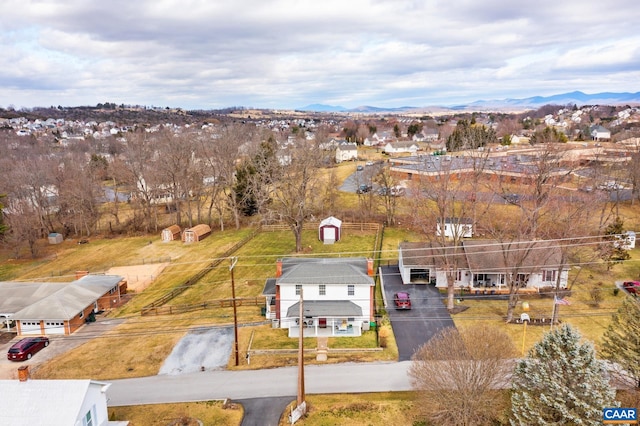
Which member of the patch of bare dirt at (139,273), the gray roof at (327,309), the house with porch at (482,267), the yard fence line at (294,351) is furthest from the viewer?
the patch of bare dirt at (139,273)

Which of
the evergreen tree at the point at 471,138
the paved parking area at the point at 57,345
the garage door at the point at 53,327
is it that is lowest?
the paved parking area at the point at 57,345

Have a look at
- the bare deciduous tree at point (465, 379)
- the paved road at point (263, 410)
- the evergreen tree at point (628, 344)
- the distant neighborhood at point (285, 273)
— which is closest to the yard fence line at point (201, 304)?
the distant neighborhood at point (285, 273)

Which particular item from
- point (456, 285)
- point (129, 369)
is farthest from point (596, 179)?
point (129, 369)

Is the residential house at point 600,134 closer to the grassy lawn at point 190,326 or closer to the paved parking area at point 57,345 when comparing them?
the grassy lawn at point 190,326

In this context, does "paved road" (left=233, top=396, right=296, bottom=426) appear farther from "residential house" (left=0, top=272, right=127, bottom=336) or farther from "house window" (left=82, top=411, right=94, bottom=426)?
"residential house" (left=0, top=272, right=127, bottom=336)

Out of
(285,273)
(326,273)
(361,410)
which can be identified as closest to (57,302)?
(285,273)

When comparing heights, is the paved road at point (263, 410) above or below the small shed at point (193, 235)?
below
